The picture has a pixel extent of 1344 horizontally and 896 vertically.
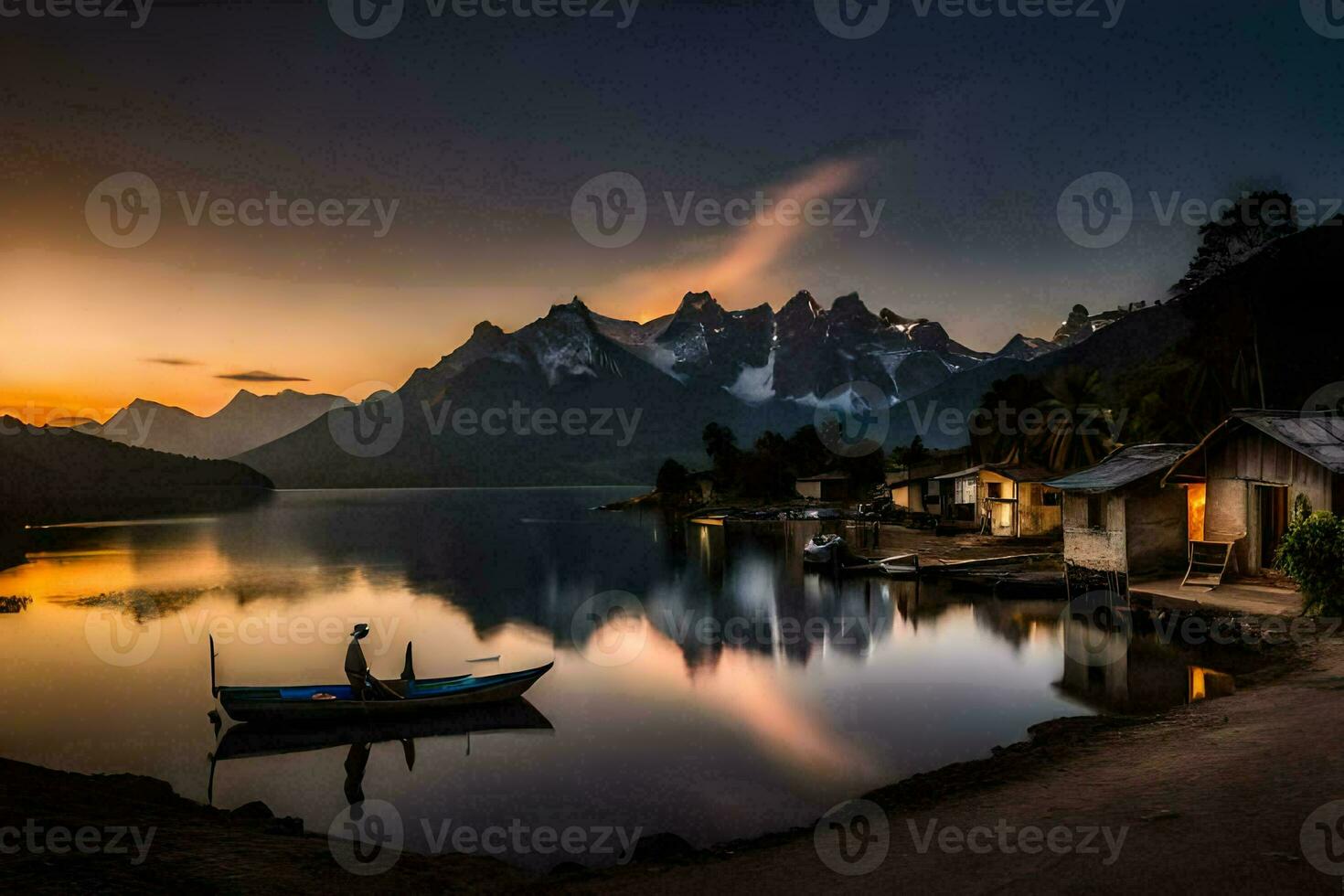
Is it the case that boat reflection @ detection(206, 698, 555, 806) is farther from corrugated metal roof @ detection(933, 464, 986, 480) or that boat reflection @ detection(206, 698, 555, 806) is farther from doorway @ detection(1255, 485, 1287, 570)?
corrugated metal roof @ detection(933, 464, 986, 480)

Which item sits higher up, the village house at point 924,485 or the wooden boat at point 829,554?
the village house at point 924,485

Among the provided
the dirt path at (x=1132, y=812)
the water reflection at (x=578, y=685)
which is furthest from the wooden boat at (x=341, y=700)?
the dirt path at (x=1132, y=812)

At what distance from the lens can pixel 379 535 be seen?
11288cm

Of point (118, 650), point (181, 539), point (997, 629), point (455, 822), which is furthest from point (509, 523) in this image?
point (455, 822)

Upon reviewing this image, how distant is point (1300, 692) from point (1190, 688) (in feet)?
16.4

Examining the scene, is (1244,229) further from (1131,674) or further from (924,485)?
(1131,674)

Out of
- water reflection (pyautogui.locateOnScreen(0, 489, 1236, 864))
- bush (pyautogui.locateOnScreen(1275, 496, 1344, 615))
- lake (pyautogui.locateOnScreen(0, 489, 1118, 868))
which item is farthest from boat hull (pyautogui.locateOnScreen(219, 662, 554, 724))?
bush (pyautogui.locateOnScreen(1275, 496, 1344, 615))

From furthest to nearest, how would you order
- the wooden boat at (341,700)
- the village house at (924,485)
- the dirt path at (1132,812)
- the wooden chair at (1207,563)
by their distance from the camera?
the village house at (924,485)
the wooden chair at (1207,563)
the wooden boat at (341,700)
the dirt path at (1132,812)

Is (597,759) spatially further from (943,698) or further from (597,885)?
(943,698)

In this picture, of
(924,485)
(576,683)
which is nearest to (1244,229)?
(924,485)

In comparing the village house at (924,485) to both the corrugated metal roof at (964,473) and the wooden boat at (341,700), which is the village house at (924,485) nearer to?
the corrugated metal roof at (964,473)

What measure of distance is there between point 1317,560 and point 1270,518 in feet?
20.0

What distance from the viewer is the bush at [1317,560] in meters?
20.1

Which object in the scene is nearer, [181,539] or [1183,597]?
[1183,597]
